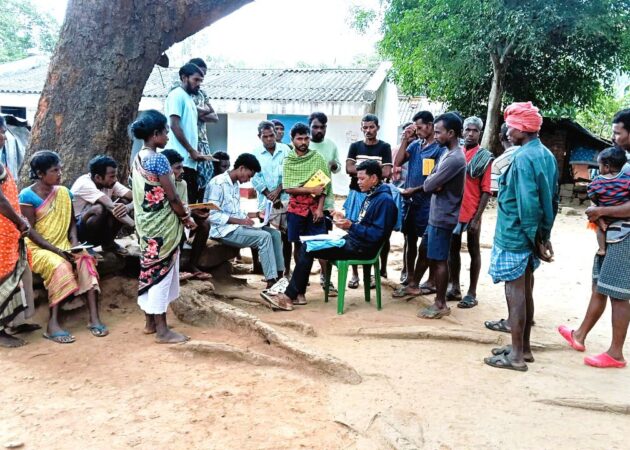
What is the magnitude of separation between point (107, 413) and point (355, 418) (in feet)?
4.58

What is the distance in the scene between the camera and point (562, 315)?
5379 mm

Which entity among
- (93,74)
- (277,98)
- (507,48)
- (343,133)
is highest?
(507,48)

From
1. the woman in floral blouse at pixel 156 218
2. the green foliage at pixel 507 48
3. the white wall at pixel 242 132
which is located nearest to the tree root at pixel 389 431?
the woman in floral blouse at pixel 156 218

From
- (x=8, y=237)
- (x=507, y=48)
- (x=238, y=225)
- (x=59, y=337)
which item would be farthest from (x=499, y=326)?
(x=507, y=48)

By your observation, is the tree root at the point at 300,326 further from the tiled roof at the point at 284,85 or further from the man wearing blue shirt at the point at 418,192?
the tiled roof at the point at 284,85

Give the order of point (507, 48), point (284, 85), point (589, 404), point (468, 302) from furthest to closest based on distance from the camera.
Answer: point (284, 85)
point (507, 48)
point (468, 302)
point (589, 404)

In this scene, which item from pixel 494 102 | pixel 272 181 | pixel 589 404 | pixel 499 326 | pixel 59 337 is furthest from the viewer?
pixel 494 102

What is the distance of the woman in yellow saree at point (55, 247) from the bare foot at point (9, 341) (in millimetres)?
187

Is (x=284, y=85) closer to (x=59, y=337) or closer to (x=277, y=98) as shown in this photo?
(x=277, y=98)

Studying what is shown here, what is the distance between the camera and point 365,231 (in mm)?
5016

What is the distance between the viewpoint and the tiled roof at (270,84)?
1514 centimetres

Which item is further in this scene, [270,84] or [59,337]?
[270,84]

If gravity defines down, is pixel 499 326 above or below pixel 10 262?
below

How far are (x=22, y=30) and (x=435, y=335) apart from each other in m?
26.3
